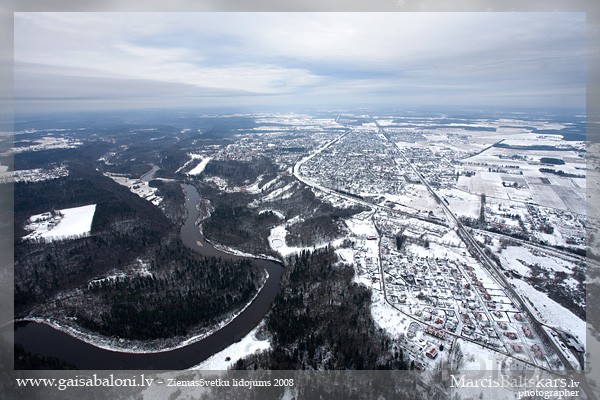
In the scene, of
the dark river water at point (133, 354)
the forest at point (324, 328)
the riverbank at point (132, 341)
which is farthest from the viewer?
the riverbank at point (132, 341)

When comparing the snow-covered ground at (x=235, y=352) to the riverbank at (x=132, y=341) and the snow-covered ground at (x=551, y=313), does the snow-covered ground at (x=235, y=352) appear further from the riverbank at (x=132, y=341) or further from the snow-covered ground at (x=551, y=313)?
the snow-covered ground at (x=551, y=313)

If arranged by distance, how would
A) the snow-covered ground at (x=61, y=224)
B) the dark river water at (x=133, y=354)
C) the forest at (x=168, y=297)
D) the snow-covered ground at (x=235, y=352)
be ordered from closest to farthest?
the snow-covered ground at (x=235, y=352), the dark river water at (x=133, y=354), the forest at (x=168, y=297), the snow-covered ground at (x=61, y=224)

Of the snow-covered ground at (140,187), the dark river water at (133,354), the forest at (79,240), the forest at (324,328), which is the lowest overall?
the dark river water at (133,354)

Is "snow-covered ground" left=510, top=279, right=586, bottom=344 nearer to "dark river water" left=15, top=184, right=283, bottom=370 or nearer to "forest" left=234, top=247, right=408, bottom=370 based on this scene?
"forest" left=234, top=247, right=408, bottom=370

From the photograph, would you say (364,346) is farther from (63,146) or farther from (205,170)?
(63,146)

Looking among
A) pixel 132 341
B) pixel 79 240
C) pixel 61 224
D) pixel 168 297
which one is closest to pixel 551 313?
pixel 168 297

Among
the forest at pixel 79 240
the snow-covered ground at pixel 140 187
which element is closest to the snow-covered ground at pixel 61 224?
the forest at pixel 79 240

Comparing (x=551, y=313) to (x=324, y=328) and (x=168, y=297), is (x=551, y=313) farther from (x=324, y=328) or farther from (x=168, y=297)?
(x=168, y=297)

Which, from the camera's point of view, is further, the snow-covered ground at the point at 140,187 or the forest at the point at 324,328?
the snow-covered ground at the point at 140,187
